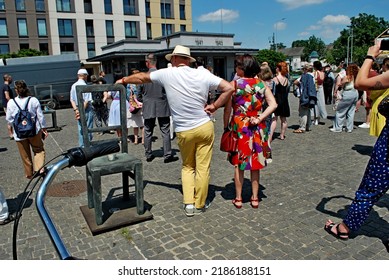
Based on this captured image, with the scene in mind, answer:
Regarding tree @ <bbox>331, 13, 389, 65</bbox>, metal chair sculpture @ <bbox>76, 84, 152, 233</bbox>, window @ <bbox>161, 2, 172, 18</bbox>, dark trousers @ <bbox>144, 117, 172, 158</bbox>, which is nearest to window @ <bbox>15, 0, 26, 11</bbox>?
window @ <bbox>161, 2, 172, 18</bbox>

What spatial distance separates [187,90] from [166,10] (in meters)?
51.6

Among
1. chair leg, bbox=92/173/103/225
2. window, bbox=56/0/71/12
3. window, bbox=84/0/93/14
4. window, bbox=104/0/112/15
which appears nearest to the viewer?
chair leg, bbox=92/173/103/225

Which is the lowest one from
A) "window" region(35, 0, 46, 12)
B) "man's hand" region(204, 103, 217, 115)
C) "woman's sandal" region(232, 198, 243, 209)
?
"woman's sandal" region(232, 198, 243, 209)

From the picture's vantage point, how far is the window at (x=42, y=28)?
44.7 meters

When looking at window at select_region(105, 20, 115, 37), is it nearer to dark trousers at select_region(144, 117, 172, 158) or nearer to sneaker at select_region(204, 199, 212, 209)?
dark trousers at select_region(144, 117, 172, 158)

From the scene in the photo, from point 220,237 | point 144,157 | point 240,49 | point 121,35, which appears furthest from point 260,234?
point 121,35

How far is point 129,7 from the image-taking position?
157 ft

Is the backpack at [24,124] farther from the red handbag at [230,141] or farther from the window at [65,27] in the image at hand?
the window at [65,27]

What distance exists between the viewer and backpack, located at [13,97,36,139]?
18.1 ft

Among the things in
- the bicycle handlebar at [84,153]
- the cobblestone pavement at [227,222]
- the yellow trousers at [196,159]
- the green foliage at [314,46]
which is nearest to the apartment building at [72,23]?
the cobblestone pavement at [227,222]

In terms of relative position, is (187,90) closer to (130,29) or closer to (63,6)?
(63,6)

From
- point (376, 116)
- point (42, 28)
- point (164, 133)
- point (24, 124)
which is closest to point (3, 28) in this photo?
point (42, 28)

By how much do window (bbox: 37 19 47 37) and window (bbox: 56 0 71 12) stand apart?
272 centimetres

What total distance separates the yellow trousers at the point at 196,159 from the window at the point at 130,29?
48094 millimetres
